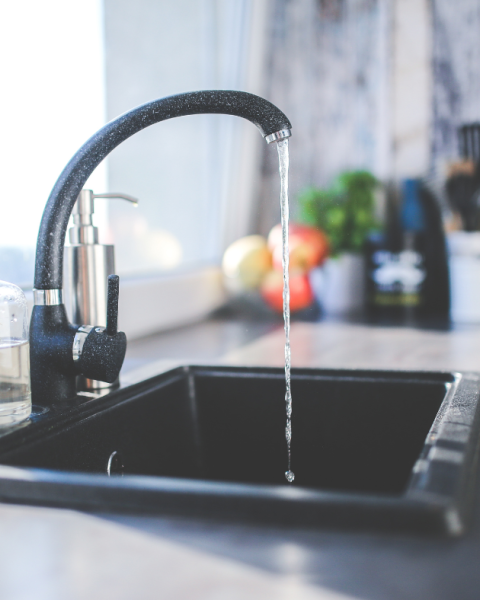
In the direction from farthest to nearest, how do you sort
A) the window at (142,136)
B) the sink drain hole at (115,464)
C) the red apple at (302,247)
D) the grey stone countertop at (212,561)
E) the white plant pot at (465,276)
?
the red apple at (302,247) → the white plant pot at (465,276) → the window at (142,136) → the sink drain hole at (115,464) → the grey stone countertop at (212,561)

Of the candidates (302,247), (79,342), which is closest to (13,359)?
(79,342)

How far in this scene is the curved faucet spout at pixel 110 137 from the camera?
704 mm

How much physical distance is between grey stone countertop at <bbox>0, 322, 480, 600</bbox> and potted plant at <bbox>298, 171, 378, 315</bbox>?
1374 mm

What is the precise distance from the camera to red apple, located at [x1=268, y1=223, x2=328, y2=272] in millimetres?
1792

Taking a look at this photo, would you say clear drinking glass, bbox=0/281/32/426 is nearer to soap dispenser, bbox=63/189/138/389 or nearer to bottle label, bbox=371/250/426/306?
soap dispenser, bbox=63/189/138/389

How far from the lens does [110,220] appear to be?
5.05ft

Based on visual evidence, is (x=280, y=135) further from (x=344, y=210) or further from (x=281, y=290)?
(x=344, y=210)

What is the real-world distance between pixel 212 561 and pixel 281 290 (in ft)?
4.52

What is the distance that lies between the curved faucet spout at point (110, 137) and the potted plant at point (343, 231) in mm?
1128

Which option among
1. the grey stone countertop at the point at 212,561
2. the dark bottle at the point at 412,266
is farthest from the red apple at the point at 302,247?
the grey stone countertop at the point at 212,561

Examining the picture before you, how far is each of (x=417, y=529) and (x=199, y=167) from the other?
168 centimetres

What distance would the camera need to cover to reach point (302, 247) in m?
1.82

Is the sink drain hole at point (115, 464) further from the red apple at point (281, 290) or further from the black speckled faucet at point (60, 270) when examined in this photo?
the red apple at point (281, 290)

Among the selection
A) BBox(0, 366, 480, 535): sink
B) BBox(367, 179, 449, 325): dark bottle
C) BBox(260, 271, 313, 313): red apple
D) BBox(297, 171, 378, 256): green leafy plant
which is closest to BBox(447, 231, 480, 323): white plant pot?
BBox(367, 179, 449, 325): dark bottle
